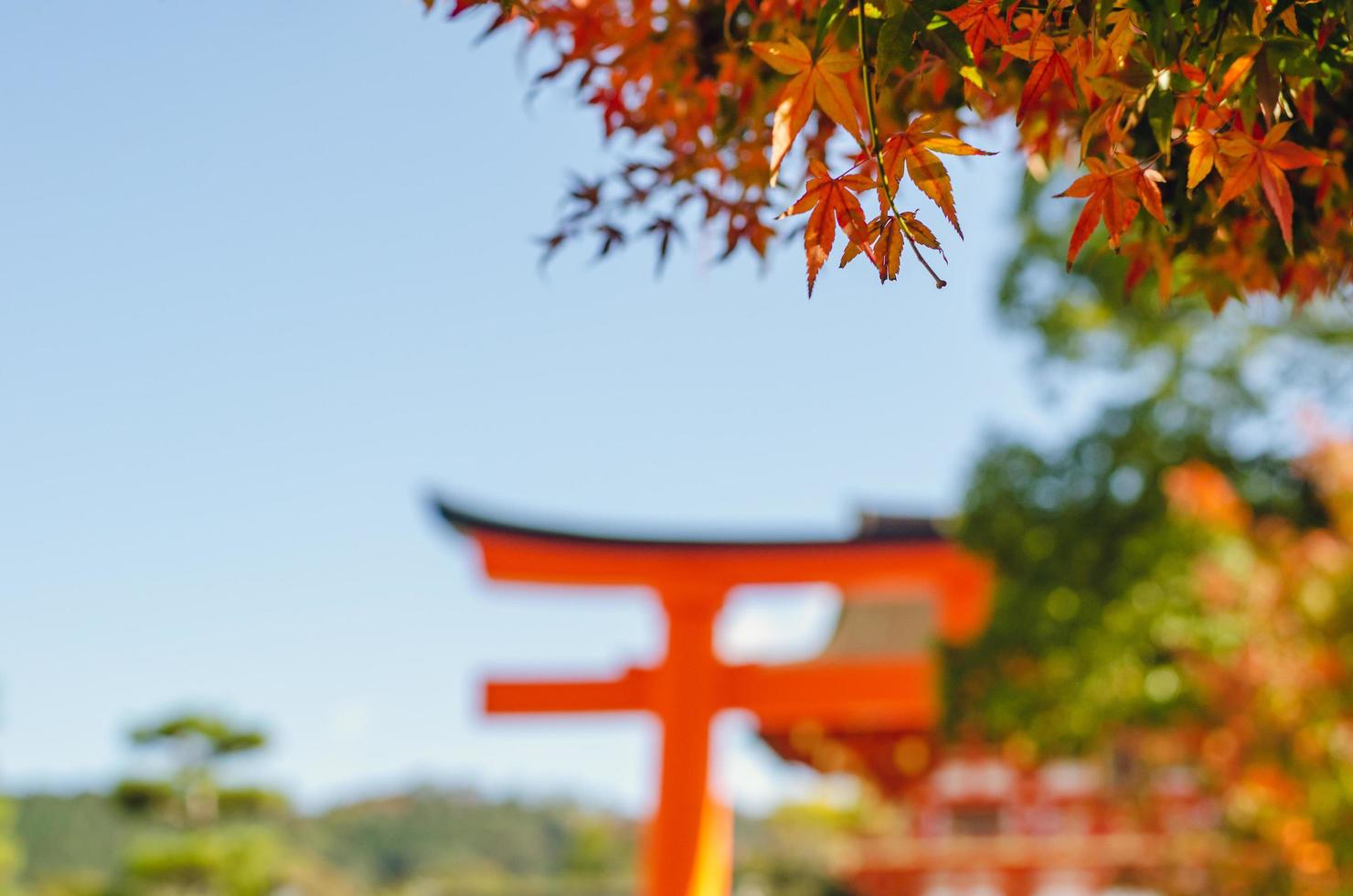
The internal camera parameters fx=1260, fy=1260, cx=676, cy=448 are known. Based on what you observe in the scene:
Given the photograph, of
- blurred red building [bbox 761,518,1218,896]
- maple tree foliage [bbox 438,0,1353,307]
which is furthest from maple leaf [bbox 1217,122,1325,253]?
blurred red building [bbox 761,518,1218,896]

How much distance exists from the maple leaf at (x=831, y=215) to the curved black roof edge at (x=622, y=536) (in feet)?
25.5

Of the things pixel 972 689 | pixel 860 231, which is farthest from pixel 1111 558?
pixel 860 231

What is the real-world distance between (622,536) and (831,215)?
796 cm

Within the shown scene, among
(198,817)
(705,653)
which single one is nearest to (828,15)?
(705,653)

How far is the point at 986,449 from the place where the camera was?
275 inches

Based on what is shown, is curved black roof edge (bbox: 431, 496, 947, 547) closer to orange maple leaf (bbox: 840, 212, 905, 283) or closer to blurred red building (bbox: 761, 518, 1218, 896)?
blurred red building (bbox: 761, 518, 1218, 896)

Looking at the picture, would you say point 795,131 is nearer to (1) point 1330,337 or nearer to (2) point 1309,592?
(2) point 1309,592

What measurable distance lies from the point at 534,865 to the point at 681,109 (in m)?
34.6

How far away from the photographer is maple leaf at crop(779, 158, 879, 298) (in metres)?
0.98

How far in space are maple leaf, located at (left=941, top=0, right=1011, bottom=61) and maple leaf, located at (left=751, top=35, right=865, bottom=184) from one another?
10 centimetres

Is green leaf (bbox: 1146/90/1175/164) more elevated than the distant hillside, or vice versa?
green leaf (bbox: 1146/90/1175/164)

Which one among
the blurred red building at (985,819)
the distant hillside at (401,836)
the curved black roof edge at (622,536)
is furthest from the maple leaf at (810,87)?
the distant hillside at (401,836)

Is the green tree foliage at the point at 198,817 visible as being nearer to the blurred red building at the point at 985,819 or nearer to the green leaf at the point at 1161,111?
the blurred red building at the point at 985,819

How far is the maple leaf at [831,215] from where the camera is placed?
3.22ft
